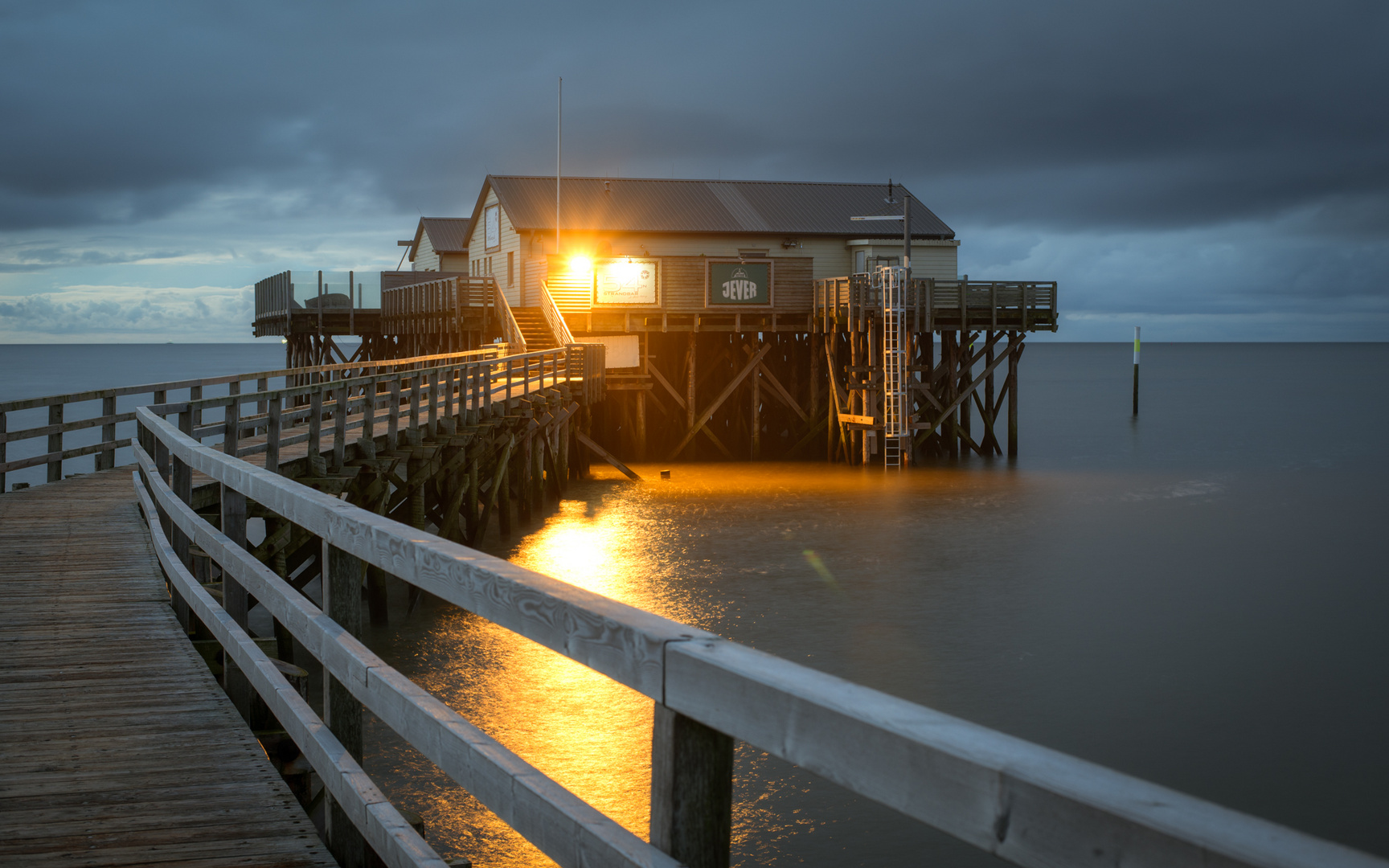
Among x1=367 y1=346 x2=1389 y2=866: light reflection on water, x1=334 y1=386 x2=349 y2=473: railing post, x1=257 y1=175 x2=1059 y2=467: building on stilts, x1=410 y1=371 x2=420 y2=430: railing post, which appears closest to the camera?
x1=367 y1=346 x2=1389 y2=866: light reflection on water

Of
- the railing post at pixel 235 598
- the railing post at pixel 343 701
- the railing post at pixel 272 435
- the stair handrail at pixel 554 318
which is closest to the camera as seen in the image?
the railing post at pixel 343 701

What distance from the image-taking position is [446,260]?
51.2m

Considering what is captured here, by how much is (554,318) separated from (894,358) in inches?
361

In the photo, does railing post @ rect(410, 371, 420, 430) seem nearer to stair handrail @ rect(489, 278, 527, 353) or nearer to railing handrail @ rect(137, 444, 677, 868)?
railing handrail @ rect(137, 444, 677, 868)

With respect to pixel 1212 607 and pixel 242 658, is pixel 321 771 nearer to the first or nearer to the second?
pixel 242 658

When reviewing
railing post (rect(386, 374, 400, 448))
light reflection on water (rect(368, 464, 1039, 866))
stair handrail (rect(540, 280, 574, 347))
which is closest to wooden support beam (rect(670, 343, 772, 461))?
light reflection on water (rect(368, 464, 1039, 866))

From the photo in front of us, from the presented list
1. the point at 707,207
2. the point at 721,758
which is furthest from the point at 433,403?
the point at 707,207

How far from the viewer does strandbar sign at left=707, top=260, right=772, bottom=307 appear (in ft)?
104

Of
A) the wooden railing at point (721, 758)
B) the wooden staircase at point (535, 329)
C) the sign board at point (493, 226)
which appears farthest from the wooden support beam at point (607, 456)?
the wooden railing at point (721, 758)

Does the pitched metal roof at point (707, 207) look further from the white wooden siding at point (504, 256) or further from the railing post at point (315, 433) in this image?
the railing post at point (315, 433)

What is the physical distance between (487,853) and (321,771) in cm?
491

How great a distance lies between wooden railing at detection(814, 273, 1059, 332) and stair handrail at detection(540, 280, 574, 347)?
7.16m

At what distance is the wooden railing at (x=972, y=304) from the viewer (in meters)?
30.5

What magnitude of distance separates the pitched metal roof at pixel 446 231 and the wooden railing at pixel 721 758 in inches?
1902
